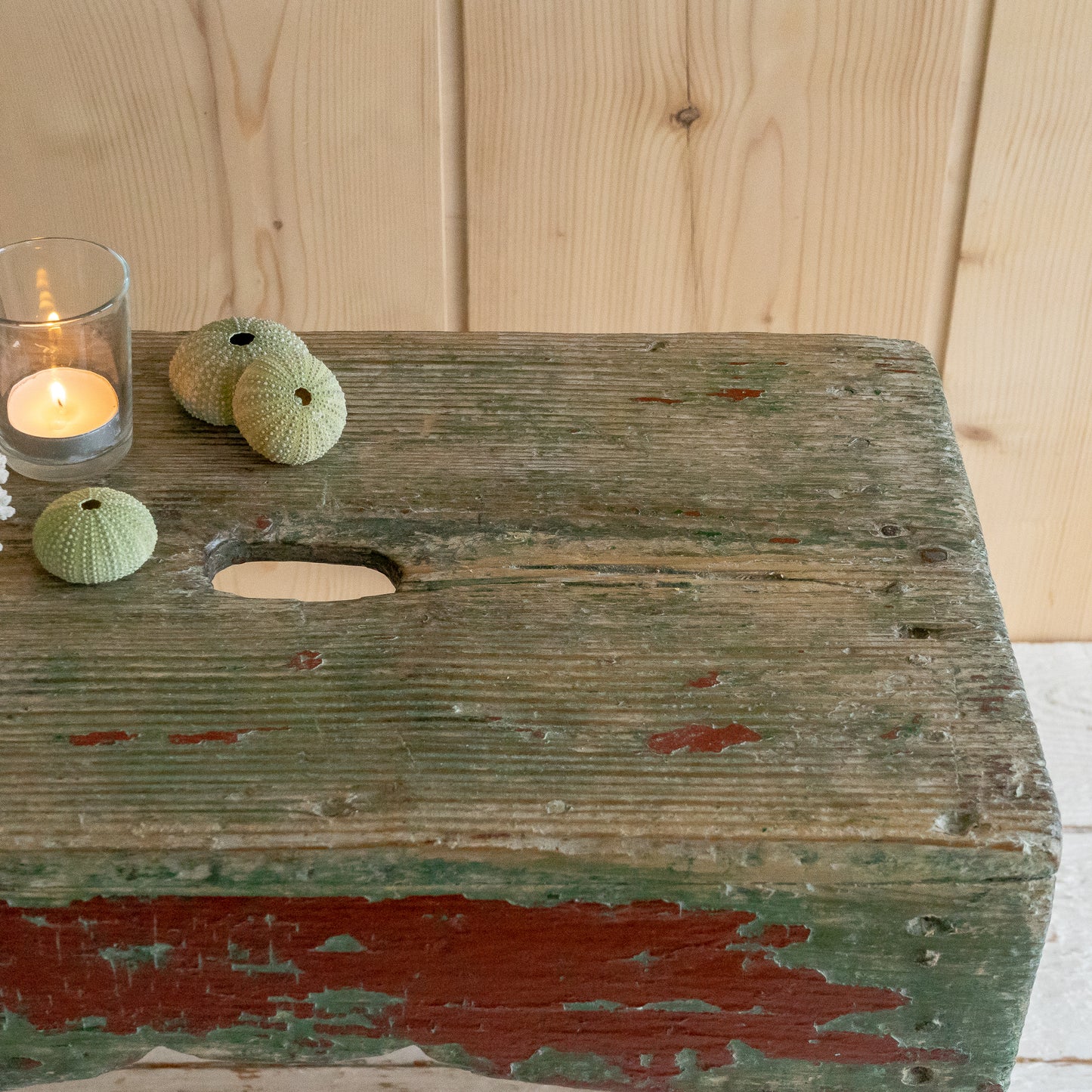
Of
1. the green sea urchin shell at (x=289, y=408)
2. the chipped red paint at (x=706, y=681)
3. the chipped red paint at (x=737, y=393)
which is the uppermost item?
the green sea urchin shell at (x=289, y=408)

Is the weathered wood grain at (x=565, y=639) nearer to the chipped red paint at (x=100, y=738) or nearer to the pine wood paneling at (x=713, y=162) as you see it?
the chipped red paint at (x=100, y=738)

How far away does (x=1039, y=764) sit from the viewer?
1.97ft

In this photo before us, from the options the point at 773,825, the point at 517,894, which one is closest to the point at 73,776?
the point at 517,894

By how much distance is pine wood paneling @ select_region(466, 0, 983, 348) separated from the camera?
1.10 metres

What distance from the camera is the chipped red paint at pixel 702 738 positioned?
0.60 metres

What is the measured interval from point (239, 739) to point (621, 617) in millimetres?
205

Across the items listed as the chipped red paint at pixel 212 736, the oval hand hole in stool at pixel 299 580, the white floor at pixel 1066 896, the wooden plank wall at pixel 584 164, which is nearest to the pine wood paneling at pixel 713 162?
the wooden plank wall at pixel 584 164

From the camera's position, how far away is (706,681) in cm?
63

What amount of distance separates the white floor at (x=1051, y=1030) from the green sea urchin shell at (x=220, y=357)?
0.52m

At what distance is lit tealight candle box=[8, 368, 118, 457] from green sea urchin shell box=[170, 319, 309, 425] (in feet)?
0.16

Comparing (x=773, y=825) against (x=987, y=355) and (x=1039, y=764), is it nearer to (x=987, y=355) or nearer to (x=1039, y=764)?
(x=1039, y=764)

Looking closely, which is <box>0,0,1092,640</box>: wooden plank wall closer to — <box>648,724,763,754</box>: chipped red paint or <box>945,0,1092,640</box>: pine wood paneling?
<box>945,0,1092,640</box>: pine wood paneling

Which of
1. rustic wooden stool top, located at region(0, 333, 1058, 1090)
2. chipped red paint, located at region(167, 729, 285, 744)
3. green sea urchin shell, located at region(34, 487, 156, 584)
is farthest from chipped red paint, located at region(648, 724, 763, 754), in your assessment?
green sea urchin shell, located at region(34, 487, 156, 584)

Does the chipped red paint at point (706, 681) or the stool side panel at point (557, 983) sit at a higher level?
the chipped red paint at point (706, 681)
